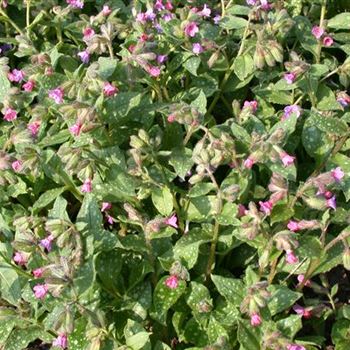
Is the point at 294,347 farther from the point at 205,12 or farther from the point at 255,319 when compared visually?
the point at 205,12

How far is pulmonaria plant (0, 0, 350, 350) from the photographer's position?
268 centimetres

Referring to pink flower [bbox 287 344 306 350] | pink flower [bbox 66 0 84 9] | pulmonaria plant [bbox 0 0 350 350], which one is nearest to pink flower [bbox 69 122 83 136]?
pulmonaria plant [bbox 0 0 350 350]

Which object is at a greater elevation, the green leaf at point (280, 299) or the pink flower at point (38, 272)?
the pink flower at point (38, 272)

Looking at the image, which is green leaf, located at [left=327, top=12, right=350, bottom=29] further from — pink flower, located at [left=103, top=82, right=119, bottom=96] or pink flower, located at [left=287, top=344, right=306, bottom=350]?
pink flower, located at [left=287, top=344, right=306, bottom=350]

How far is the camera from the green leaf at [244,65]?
3.42 metres

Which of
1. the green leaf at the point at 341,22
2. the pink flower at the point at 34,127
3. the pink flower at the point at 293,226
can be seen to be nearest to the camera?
the pink flower at the point at 293,226

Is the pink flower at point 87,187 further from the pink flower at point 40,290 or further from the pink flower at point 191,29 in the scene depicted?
the pink flower at point 191,29

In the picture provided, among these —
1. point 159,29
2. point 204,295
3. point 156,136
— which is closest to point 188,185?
point 156,136

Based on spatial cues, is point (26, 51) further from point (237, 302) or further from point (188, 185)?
point (237, 302)

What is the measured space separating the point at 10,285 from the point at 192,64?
135 cm

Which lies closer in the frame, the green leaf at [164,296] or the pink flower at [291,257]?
the pink flower at [291,257]

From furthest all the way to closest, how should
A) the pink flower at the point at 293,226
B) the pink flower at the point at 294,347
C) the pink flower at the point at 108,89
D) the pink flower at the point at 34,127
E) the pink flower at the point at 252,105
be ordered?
the pink flower at the point at 252,105
the pink flower at the point at 34,127
the pink flower at the point at 108,89
the pink flower at the point at 293,226
the pink flower at the point at 294,347

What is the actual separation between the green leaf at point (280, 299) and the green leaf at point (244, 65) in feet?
3.63

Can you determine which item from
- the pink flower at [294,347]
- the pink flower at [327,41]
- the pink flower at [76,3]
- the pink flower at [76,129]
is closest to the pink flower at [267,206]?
the pink flower at [294,347]
